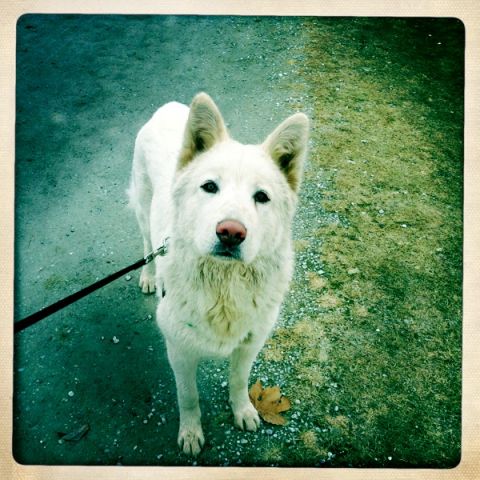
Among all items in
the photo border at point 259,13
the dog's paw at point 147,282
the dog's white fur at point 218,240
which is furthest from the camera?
the dog's paw at point 147,282

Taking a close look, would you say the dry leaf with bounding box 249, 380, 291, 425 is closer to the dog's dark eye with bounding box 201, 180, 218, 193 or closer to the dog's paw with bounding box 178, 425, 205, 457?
the dog's paw with bounding box 178, 425, 205, 457

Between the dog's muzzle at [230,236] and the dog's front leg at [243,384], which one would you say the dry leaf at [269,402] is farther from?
the dog's muzzle at [230,236]

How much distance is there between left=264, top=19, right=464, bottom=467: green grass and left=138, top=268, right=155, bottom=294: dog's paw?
3.65 ft

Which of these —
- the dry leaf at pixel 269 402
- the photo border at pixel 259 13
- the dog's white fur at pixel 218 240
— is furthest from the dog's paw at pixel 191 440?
the dry leaf at pixel 269 402

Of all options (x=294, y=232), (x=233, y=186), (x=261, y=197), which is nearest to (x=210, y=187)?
(x=233, y=186)

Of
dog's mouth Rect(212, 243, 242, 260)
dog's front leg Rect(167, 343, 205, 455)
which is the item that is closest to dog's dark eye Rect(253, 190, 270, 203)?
dog's mouth Rect(212, 243, 242, 260)

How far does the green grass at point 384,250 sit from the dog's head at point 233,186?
1.22 metres

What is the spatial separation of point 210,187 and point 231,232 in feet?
1.09

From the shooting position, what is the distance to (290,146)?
6.54 ft

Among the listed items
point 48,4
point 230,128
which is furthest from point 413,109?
point 48,4

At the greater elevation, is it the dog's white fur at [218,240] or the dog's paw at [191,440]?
the dog's white fur at [218,240]

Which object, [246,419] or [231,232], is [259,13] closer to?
[231,232]

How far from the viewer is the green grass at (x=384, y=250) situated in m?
2.60

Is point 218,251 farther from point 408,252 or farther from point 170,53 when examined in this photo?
point 170,53
